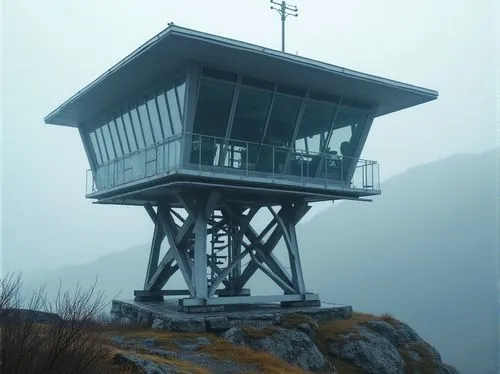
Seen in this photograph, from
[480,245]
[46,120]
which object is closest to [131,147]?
[46,120]

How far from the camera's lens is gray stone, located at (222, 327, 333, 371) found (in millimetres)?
18844

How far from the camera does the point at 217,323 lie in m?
19.9

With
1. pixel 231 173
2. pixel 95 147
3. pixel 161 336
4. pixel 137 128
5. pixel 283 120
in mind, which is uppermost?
pixel 95 147

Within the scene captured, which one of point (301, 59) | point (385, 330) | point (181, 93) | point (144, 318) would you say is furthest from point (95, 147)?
point (385, 330)

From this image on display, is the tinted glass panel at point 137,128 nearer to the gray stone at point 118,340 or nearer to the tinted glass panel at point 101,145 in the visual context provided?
the tinted glass panel at point 101,145

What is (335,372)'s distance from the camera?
19.3 meters

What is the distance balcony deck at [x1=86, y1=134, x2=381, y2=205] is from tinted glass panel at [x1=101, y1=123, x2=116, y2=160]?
1.65 feet

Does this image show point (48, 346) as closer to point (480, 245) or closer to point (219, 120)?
point (219, 120)

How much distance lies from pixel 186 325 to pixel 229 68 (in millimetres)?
9078

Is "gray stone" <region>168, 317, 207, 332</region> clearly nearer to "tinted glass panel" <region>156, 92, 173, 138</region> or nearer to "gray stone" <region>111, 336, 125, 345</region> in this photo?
"gray stone" <region>111, 336, 125, 345</region>

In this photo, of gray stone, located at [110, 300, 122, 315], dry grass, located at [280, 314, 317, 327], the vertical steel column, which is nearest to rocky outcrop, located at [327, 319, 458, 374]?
dry grass, located at [280, 314, 317, 327]

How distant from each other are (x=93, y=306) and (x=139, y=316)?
1382 cm

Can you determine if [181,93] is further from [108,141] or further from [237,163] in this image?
[108,141]

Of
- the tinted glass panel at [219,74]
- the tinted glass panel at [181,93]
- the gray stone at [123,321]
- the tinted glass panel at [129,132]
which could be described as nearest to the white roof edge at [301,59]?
the tinted glass panel at [219,74]
